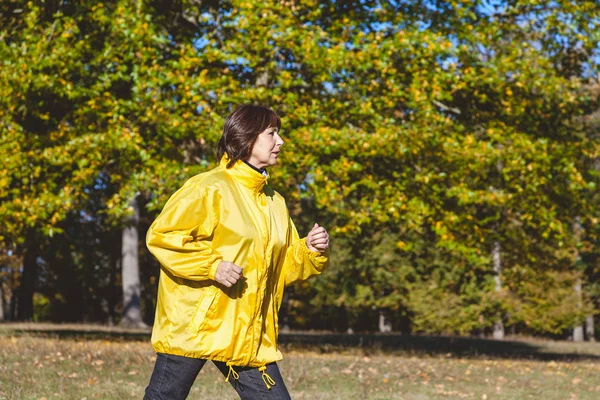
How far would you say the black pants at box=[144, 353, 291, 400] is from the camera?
3664 millimetres

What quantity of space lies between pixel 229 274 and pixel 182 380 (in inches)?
22.2

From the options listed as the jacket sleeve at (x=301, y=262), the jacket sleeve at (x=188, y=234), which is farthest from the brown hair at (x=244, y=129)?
the jacket sleeve at (x=301, y=262)

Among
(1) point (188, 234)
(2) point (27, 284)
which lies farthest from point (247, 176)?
(2) point (27, 284)

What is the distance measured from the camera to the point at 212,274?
3.57 metres

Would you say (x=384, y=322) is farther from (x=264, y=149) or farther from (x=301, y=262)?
(x=264, y=149)

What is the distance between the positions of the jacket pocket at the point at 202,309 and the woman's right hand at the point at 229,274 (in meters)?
0.16

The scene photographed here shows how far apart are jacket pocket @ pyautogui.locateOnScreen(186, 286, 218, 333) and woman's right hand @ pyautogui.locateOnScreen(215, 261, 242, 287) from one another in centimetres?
16

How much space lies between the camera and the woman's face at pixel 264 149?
394 cm

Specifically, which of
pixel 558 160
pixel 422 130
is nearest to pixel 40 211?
pixel 422 130

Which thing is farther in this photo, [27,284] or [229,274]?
[27,284]

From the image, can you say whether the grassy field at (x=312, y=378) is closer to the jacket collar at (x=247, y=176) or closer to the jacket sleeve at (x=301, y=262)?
the jacket sleeve at (x=301, y=262)

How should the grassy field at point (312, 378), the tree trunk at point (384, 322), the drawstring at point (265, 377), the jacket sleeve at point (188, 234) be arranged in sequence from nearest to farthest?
the jacket sleeve at point (188, 234), the drawstring at point (265, 377), the grassy field at point (312, 378), the tree trunk at point (384, 322)

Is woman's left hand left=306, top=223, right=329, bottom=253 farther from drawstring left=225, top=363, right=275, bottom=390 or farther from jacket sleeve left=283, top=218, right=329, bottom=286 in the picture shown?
drawstring left=225, top=363, right=275, bottom=390

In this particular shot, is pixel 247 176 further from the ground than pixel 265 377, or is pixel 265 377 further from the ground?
pixel 247 176
